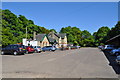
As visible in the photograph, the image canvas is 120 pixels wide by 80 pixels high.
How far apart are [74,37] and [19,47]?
235 feet

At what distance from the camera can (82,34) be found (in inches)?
4092

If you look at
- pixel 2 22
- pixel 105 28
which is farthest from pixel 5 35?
pixel 105 28

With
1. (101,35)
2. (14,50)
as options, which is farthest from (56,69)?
(101,35)

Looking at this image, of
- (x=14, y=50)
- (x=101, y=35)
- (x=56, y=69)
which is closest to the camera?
(x=56, y=69)

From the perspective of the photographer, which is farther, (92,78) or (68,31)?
(68,31)

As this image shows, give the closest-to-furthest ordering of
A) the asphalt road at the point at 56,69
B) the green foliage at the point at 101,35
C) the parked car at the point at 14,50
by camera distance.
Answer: the asphalt road at the point at 56,69 < the parked car at the point at 14,50 < the green foliage at the point at 101,35

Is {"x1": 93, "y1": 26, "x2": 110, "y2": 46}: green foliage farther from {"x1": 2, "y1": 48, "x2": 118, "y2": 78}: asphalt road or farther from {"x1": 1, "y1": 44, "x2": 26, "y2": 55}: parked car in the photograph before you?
{"x1": 2, "y1": 48, "x2": 118, "y2": 78}: asphalt road

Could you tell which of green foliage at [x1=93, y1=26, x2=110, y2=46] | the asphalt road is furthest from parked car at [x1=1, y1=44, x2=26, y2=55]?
green foliage at [x1=93, y1=26, x2=110, y2=46]

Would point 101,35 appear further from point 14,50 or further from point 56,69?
point 56,69

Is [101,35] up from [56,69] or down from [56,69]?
up

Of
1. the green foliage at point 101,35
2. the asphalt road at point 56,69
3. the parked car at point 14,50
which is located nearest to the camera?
the asphalt road at point 56,69

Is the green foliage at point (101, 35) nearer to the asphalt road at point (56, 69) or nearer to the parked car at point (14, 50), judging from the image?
the parked car at point (14, 50)

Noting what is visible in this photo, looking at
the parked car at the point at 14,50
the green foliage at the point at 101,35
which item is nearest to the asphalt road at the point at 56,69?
the parked car at the point at 14,50

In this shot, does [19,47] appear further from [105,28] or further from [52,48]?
[105,28]
